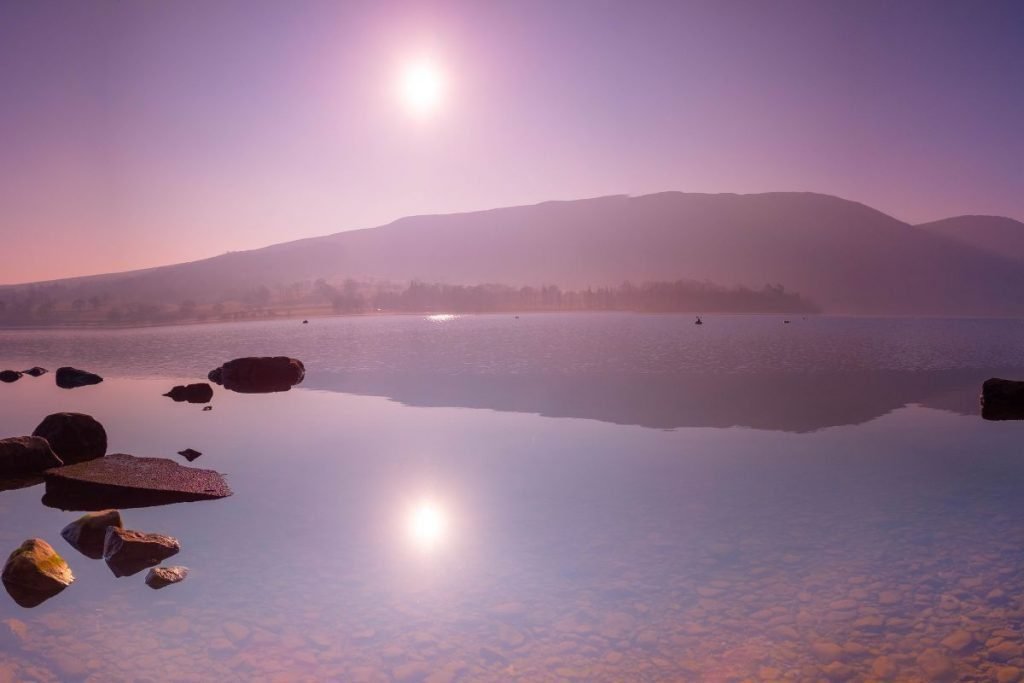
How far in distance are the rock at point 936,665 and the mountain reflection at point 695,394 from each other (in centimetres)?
1842

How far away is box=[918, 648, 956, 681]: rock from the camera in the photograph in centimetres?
867

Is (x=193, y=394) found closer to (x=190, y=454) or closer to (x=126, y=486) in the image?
(x=190, y=454)

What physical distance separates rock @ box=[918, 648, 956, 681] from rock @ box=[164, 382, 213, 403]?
36.8 meters

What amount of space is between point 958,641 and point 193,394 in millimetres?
37875

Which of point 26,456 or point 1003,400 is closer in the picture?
point 26,456

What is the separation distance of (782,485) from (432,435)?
1371 cm

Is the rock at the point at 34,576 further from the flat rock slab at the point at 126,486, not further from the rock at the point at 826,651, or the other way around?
the rock at the point at 826,651

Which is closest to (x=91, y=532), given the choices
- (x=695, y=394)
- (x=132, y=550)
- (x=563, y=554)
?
(x=132, y=550)

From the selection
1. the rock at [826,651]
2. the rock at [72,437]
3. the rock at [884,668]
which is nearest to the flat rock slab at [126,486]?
the rock at [72,437]

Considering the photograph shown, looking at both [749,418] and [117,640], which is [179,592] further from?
[749,418]

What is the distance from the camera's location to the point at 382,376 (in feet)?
168

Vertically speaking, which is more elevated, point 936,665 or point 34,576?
point 34,576

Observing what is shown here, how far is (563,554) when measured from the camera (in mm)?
13203

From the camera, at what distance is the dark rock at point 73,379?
1857 inches
